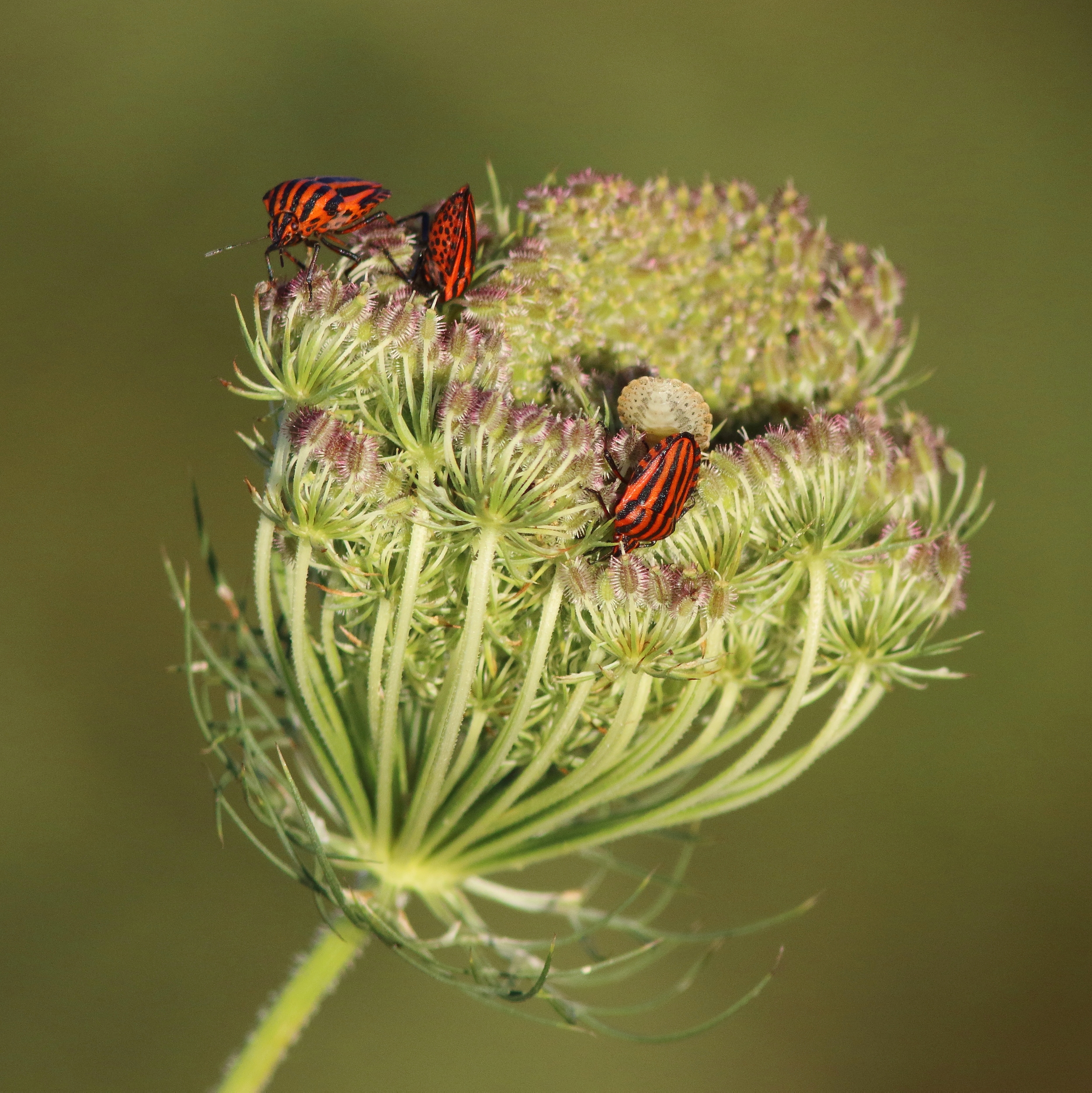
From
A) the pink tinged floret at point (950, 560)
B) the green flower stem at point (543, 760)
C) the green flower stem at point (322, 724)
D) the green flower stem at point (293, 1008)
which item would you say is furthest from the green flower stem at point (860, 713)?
the green flower stem at point (293, 1008)

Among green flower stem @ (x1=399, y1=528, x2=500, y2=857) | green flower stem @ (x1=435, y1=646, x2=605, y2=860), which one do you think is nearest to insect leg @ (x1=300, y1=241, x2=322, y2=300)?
green flower stem @ (x1=399, y1=528, x2=500, y2=857)

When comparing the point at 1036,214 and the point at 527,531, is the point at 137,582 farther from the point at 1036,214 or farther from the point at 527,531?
the point at 1036,214

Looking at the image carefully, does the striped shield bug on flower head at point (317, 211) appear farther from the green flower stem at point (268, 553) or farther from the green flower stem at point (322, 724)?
the green flower stem at point (322, 724)

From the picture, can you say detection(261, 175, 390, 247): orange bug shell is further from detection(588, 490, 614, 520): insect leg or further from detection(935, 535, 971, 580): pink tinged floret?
detection(935, 535, 971, 580): pink tinged floret

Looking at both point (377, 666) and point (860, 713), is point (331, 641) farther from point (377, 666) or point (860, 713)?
point (860, 713)

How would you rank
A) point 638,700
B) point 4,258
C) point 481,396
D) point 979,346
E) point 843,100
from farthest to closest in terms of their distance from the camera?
point 843,100
point 979,346
point 4,258
point 638,700
point 481,396

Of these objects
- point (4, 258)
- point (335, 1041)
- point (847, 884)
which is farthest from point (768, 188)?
point (335, 1041)
